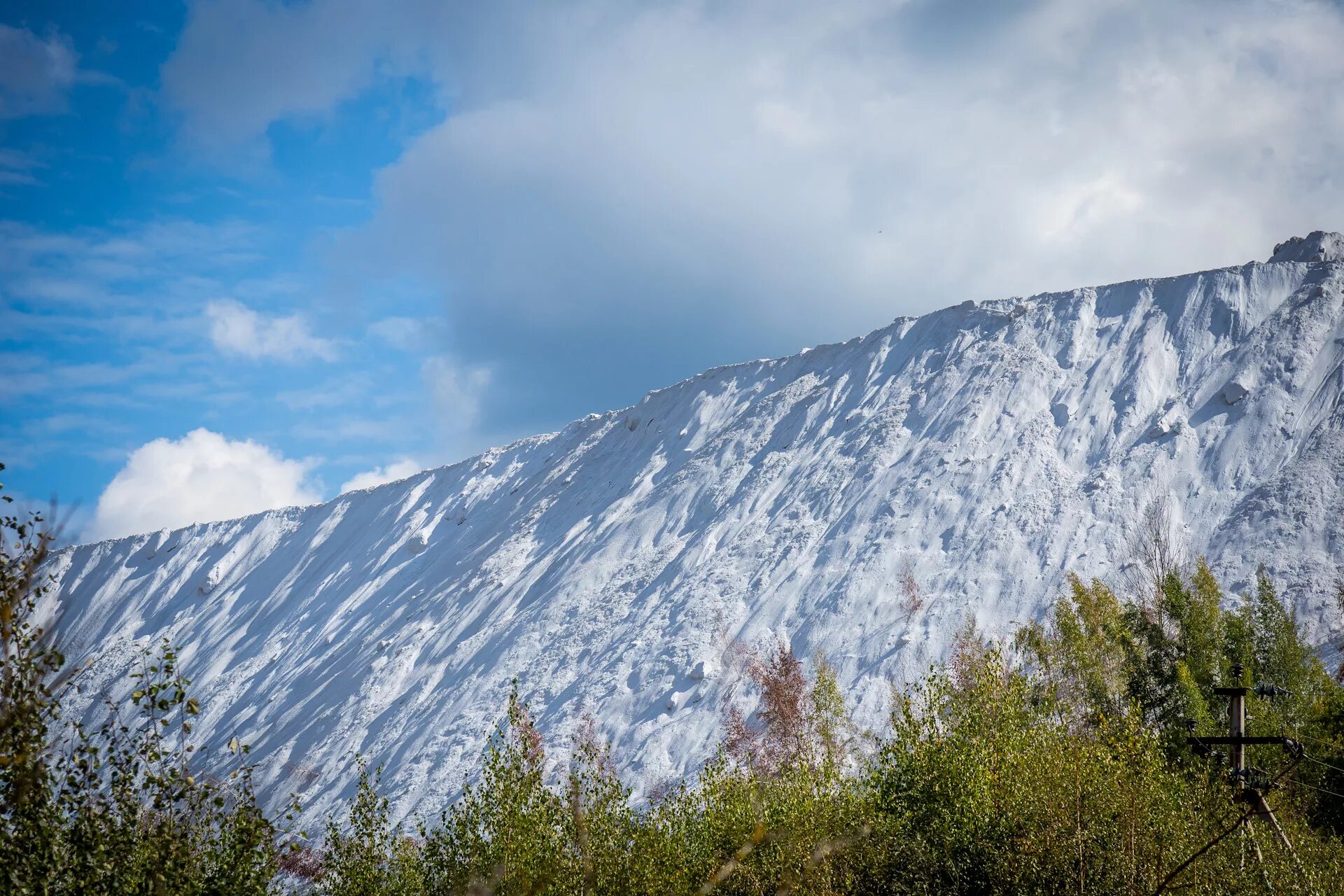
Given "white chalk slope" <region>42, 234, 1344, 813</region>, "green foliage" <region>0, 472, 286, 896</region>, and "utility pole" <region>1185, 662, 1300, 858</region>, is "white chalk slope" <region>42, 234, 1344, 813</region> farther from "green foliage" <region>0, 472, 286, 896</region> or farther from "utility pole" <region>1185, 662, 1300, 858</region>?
"green foliage" <region>0, 472, 286, 896</region>

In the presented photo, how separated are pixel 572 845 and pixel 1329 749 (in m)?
26.6

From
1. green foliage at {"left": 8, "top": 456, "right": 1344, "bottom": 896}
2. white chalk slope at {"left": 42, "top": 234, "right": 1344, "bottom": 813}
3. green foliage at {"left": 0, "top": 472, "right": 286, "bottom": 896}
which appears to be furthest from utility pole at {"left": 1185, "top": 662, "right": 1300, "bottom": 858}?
white chalk slope at {"left": 42, "top": 234, "right": 1344, "bottom": 813}

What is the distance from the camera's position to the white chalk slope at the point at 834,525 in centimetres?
4631

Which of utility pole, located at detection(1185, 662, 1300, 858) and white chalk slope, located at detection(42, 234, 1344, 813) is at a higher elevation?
white chalk slope, located at detection(42, 234, 1344, 813)

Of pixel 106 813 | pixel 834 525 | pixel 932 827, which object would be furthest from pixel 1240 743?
pixel 834 525

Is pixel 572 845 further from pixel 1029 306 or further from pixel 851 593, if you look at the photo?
pixel 1029 306

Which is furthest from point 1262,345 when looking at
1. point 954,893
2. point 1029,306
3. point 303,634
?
point 303,634

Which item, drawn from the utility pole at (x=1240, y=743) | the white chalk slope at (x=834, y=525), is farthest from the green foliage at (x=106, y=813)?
the white chalk slope at (x=834, y=525)

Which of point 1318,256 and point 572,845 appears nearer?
point 572,845

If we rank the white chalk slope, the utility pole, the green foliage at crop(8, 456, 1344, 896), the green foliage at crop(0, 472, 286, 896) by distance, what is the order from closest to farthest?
the green foliage at crop(0, 472, 286, 896), the green foliage at crop(8, 456, 1344, 896), the utility pole, the white chalk slope

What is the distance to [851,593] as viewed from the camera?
1965 inches

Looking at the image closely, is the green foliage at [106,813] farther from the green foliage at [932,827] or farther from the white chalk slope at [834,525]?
the white chalk slope at [834,525]

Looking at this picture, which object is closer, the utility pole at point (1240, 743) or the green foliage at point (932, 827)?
the green foliage at point (932, 827)

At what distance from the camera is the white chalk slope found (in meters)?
46.3
